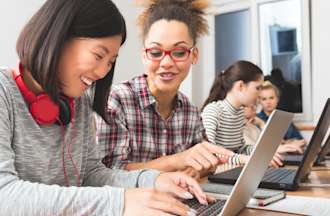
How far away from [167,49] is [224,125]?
1087 mm

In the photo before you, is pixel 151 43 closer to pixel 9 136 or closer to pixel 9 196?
pixel 9 136

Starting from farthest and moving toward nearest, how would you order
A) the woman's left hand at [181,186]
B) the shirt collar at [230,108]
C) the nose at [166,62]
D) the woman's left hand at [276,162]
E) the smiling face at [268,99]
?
the smiling face at [268,99] → the shirt collar at [230,108] → the woman's left hand at [276,162] → the nose at [166,62] → the woman's left hand at [181,186]

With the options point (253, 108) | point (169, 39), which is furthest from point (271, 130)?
point (253, 108)

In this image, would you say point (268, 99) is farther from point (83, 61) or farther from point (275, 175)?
point (83, 61)

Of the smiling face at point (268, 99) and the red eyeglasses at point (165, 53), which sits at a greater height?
the red eyeglasses at point (165, 53)

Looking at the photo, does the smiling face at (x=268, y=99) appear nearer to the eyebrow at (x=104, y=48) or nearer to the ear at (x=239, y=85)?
the ear at (x=239, y=85)

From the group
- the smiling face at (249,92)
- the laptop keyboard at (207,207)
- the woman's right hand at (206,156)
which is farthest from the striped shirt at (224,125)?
the laptop keyboard at (207,207)

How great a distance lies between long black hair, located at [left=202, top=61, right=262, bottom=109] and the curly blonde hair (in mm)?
1100

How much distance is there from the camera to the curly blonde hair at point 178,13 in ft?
4.61

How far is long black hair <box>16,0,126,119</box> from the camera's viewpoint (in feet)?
2.67

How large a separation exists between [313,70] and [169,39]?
2360 millimetres

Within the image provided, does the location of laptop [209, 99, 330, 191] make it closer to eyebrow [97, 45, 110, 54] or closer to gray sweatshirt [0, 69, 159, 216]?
gray sweatshirt [0, 69, 159, 216]

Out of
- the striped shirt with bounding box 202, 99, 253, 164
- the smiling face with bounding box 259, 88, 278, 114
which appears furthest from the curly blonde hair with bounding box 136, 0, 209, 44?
the smiling face with bounding box 259, 88, 278, 114

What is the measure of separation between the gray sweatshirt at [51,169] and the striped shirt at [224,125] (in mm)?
1207
